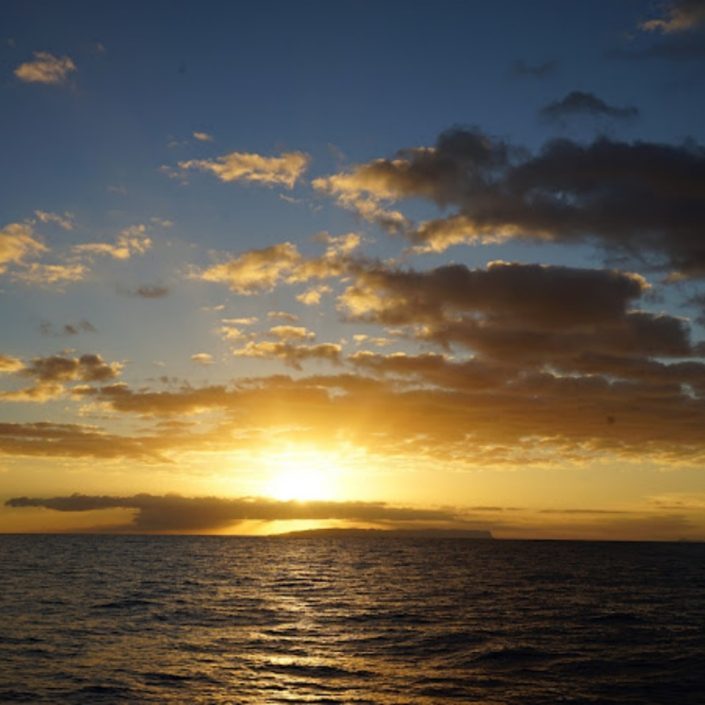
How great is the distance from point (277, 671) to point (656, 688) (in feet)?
59.7

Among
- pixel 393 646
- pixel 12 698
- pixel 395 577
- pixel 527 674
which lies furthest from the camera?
pixel 395 577

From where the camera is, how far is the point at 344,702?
1168 inches

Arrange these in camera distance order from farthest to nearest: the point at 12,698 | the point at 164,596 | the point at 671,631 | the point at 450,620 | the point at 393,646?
the point at 164,596 < the point at 450,620 < the point at 671,631 < the point at 393,646 < the point at 12,698

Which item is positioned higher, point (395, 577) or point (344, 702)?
point (344, 702)

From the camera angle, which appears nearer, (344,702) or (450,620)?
(344,702)

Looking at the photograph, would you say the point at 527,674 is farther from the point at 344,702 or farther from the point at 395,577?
the point at 395,577

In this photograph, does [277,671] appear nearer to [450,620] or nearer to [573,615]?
[450,620]

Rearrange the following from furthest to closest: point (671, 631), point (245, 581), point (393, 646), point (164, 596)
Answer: point (245, 581), point (164, 596), point (671, 631), point (393, 646)

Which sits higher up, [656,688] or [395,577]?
[656,688]

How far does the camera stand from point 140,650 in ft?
131

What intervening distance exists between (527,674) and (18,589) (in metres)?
58.6

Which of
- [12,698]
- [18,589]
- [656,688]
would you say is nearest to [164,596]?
[18,589]

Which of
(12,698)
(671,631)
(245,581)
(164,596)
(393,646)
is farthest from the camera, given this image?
(245,581)

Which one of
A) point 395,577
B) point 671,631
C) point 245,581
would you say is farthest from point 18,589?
point 671,631
